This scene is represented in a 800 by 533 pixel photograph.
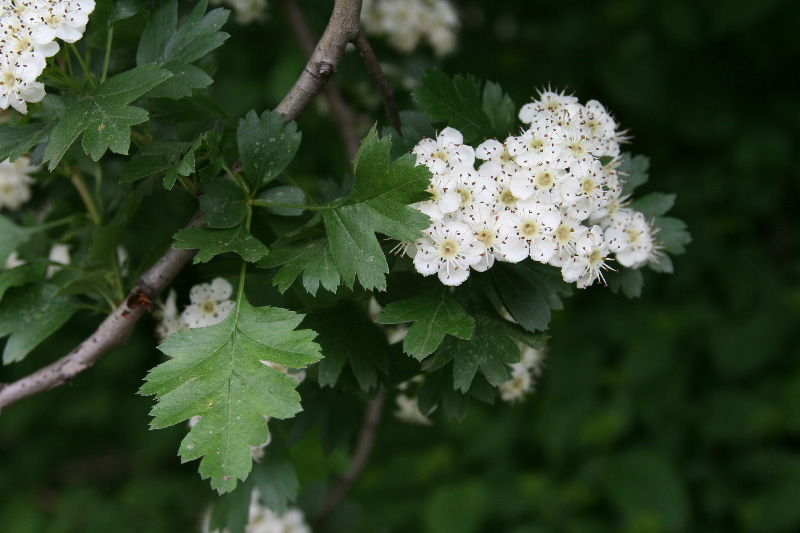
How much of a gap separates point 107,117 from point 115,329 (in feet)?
1.11

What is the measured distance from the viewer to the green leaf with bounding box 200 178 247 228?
99cm

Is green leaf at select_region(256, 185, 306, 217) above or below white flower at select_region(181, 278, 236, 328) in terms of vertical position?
above

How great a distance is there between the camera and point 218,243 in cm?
97

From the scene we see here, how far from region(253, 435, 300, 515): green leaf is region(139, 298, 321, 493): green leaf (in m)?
0.33

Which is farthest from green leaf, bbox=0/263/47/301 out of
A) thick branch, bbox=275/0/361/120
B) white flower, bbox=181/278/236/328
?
thick branch, bbox=275/0/361/120

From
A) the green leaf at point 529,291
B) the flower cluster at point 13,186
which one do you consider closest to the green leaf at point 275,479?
the green leaf at point 529,291

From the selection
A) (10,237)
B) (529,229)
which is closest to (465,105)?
(529,229)

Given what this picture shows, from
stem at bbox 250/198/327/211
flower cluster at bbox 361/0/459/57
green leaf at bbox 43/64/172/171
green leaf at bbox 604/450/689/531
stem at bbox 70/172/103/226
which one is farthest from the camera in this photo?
green leaf at bbox 604/450/689/531

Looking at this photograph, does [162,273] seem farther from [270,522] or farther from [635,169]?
[270,522]

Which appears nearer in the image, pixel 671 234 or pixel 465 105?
pixel 465 105

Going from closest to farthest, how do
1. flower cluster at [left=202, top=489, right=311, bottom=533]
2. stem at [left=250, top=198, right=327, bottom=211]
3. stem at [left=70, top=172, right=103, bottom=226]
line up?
stem at [left=250, top=198, right=327, bottom=211], stem at [left=70, top=172, right=103, bottom=226], flower cluster at [left=202, top=489, right=311, bottom=533]

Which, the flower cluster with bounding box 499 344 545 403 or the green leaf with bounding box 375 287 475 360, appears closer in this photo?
the green leaf with bounding box 375 287 475 360

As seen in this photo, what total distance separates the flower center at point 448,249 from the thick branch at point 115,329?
1.21 ft

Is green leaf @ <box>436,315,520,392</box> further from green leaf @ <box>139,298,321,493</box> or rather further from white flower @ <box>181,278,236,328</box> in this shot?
white flower @ <box>181,278,236,328</box>
